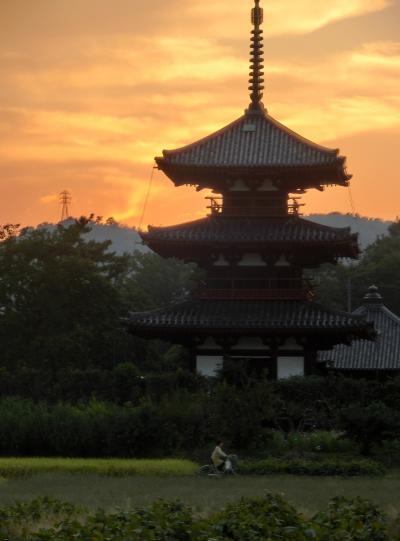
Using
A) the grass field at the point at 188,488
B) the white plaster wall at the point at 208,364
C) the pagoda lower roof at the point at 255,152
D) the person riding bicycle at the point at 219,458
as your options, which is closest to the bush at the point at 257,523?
the grass field at the point at 188,488

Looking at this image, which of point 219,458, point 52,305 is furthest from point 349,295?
point 219,458

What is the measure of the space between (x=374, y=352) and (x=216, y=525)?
51259 millimetres

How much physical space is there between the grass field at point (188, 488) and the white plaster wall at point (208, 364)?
41.6 ft

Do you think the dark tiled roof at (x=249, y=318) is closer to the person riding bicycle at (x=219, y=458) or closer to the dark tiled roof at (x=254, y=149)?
the dark tiled roof at (x=254, y=149)

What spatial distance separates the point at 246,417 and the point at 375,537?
848 inches

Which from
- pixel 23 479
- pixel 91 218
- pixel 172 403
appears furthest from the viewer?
pixel 91 218

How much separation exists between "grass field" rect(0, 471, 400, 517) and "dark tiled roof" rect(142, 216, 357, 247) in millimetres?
15266

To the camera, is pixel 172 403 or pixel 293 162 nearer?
pixel 172 403

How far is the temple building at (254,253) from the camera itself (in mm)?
50031

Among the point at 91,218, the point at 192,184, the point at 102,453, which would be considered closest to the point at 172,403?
the point at 102,453

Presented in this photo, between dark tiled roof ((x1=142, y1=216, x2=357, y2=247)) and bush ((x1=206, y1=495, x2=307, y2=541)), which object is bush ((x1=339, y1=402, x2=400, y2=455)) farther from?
bush ((x1=206, y1=495, x2=307, y2=541))

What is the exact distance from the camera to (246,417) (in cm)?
4212

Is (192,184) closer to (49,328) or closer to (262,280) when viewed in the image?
(262,280)

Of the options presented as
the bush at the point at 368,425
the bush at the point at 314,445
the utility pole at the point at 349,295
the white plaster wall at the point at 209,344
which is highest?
the utility pole at the point at 349,295
